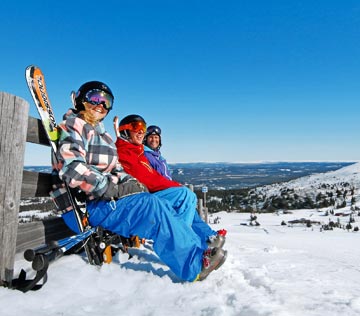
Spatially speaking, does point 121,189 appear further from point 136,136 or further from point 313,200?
point 313,200

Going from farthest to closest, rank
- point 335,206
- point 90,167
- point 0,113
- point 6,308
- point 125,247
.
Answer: point 335,206 → point 125,247 → point 90,167 → point 0,113 → point 6,308

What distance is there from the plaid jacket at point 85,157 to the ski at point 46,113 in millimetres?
86

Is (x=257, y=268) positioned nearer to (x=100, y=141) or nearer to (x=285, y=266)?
(x=285, y=266)

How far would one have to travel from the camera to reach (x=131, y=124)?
4.33m

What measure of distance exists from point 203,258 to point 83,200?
122cm

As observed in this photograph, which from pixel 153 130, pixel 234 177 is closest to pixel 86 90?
pixel 153 130

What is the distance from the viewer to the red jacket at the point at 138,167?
13.3 feet

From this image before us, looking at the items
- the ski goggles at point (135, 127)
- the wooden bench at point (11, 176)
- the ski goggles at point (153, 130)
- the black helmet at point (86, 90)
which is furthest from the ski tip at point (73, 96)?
the ski goggles at point (153, 130)

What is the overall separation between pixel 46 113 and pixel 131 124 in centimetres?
132

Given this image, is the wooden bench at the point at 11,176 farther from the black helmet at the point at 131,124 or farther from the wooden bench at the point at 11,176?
the black helmet at the point at 131,124

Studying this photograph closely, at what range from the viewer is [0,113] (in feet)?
8.29

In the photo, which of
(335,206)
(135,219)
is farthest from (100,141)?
(335,206)

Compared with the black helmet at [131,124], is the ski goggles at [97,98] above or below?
above

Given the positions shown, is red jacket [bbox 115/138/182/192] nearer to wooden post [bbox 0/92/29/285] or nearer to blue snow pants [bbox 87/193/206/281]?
blue snow pants [bbox 87/193/206/281]
